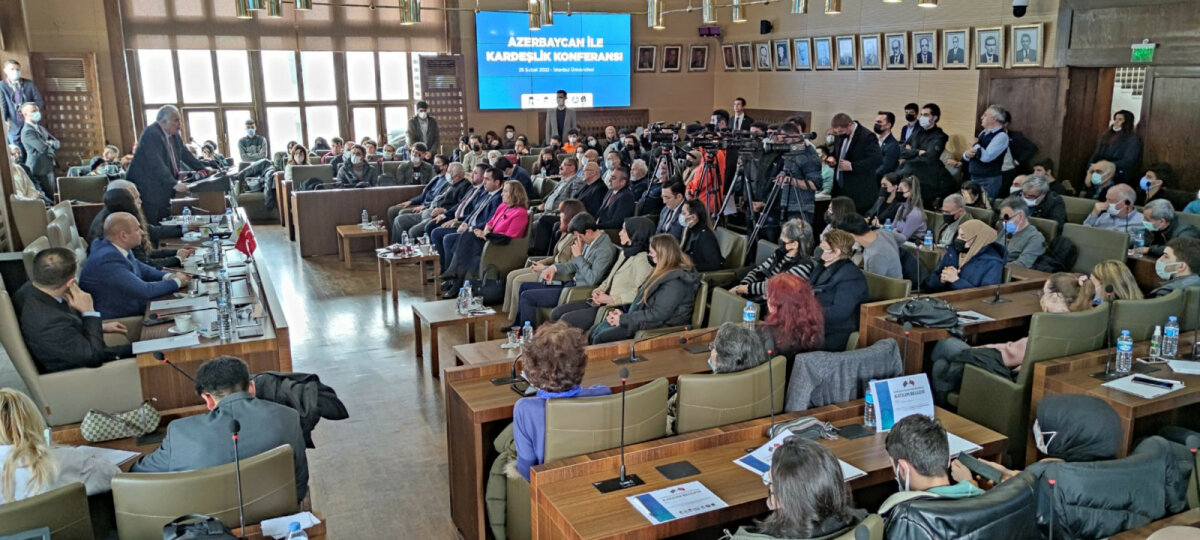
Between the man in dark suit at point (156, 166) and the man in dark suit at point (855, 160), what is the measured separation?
633cm

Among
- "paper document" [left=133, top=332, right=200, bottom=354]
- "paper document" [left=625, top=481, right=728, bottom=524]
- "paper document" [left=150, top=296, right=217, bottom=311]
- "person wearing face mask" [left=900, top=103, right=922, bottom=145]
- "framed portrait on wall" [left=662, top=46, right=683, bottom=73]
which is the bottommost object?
"paper document" [left=625, top=481, right=728, bottom=524]

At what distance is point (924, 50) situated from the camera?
1140 centimetres

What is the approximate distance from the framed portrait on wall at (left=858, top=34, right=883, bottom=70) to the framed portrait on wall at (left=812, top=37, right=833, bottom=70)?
2.17 feet

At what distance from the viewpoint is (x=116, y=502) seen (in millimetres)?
2705

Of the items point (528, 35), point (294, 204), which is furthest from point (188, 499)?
point (528, 35)

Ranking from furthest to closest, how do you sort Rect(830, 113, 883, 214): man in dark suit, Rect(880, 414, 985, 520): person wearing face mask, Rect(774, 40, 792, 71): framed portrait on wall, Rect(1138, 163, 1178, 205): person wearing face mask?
Rect(774, 40, 792, 71): framed portrait on wall, Rect(830, 113, 883, 214): man in dark suit, Rect(1138, 163, 1178, 205): person wearing face mask, Rect(880, 414, 985, 520): person wearing face mask

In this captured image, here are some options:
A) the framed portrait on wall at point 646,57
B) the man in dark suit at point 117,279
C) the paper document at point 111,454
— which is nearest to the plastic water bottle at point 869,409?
the paper document at point 111,454

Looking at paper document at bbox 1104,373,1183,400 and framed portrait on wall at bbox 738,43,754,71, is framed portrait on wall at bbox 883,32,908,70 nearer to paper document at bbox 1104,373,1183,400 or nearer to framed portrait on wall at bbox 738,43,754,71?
framed portrait on wall at bbox 738,43,754,71

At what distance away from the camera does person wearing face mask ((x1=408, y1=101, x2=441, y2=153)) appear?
13.4m

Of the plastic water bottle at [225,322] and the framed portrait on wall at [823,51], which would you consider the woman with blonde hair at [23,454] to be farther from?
the framed portrait on wall at [823,51]

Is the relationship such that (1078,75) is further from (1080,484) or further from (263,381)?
(263,381)

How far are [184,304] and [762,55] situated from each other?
38.0 feet

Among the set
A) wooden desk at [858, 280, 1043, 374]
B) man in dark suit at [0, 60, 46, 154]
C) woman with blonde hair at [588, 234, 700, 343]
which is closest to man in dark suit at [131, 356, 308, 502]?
woman with blonde hair at [588, 234, 700, 343]

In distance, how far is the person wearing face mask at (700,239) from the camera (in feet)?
21.0
